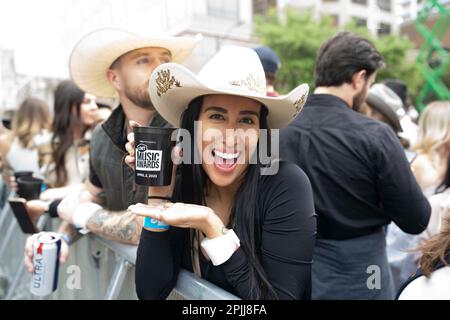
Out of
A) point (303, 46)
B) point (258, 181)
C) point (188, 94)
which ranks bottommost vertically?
point (258, 181)

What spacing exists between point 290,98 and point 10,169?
3.30 m

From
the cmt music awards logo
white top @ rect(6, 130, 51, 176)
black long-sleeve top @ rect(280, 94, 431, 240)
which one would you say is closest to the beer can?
the cmt music awards logo

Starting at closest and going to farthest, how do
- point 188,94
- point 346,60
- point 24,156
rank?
point 188,94 → point 346,60 → point 24,156

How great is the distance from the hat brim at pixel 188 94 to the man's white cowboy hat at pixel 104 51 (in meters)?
0.41

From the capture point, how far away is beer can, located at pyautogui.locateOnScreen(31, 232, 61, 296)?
190cm

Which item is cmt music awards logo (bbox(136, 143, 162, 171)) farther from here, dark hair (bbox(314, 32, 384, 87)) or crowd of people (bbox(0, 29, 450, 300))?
dark hair (bbox(314, 32, 384, 87))

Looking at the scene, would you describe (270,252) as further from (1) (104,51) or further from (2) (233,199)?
(1) (104,51)

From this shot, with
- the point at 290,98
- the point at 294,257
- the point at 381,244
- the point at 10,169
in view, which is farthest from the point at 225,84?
the point at 10,169

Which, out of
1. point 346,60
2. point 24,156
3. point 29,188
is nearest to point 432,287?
point 346,60

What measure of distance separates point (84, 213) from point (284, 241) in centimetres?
105

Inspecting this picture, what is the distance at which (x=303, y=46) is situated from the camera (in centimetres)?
2548

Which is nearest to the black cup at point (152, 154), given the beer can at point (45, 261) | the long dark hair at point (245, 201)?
the long dark hair at point (245, 201)

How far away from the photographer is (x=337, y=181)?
213 centimetres

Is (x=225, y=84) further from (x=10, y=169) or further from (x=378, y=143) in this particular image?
(x=10, y=169)
